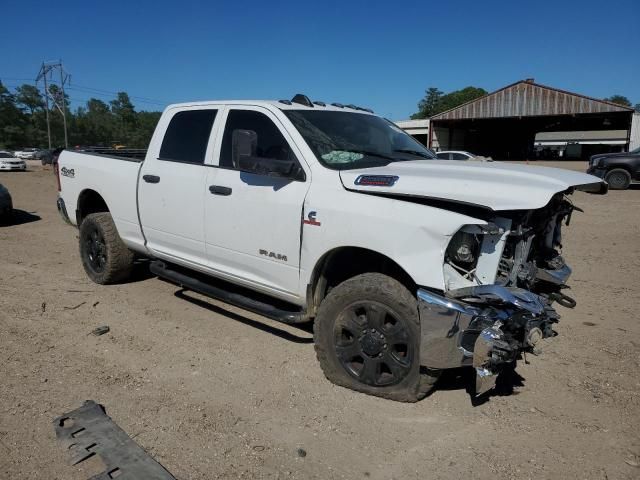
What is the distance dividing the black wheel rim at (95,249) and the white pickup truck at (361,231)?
0.83 metres

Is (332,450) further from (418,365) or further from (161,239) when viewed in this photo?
(161,239)

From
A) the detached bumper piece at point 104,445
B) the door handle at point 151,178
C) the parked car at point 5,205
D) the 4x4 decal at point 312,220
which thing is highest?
the door handle at point 151,178

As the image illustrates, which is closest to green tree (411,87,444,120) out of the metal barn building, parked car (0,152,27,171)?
the metal barn building

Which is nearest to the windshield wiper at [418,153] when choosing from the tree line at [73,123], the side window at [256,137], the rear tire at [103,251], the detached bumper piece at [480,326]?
the side window at [256,137]

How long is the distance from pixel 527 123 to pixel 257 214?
49.2 meters

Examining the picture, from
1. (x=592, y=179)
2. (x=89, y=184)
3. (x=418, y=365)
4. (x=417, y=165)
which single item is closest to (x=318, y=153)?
(x=417, y=165)

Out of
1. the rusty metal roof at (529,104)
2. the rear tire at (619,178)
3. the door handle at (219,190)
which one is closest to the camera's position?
the door handle at (219,190)

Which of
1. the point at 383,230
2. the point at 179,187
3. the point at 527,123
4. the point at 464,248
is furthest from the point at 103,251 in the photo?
the point at 527,123

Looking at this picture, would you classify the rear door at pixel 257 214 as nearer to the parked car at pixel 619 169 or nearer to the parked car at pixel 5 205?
the parked car at pixel 5 205

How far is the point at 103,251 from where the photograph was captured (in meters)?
5.79

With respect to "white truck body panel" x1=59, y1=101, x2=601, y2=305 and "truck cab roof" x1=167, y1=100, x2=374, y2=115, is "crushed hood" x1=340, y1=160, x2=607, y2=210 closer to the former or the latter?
"white truck body panel" x1=59, y1=101, x2=601, y2=305

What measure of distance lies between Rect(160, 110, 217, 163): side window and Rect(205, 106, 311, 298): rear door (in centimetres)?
26

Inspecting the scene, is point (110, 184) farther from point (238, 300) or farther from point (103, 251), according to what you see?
point (238, 300)

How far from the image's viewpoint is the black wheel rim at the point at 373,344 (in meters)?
3.27
